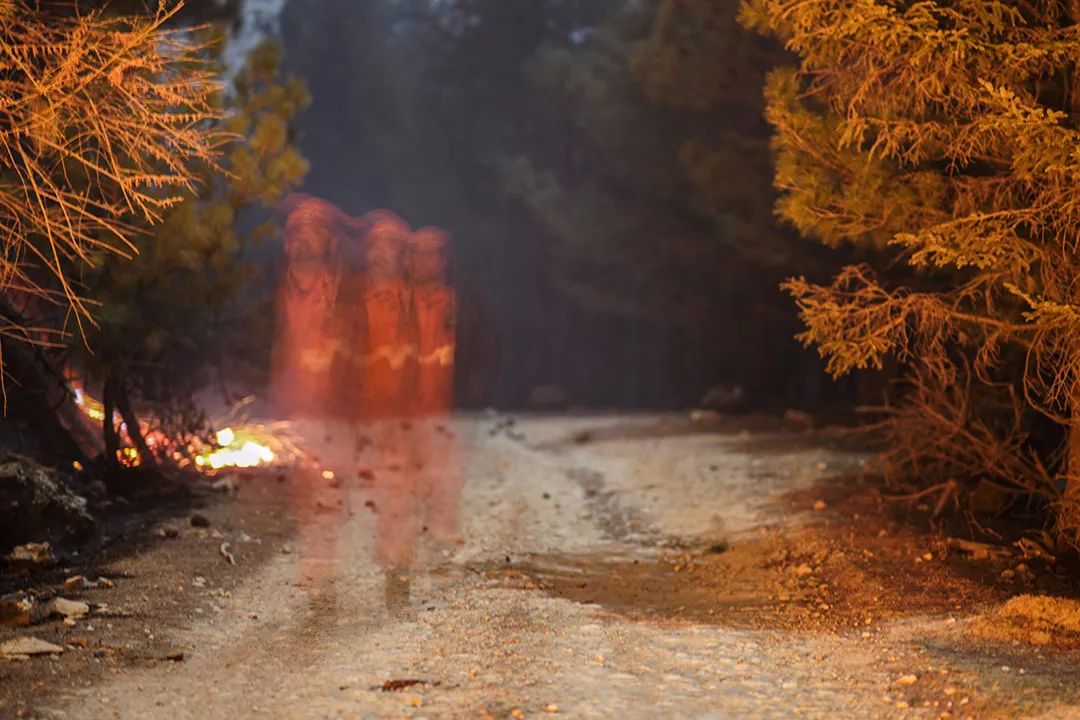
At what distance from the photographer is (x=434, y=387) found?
3108 centimetres

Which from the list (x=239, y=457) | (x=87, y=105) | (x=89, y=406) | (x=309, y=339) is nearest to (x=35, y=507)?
(x=87, y=105)

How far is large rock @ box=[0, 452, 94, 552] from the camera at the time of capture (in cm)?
832

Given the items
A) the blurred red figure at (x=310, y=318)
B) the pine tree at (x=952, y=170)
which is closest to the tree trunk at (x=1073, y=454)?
the pine tree at (x=952, y=170)

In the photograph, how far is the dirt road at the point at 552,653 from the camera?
5.26 meters

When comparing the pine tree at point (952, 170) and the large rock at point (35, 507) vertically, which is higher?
the pine tree at point (952, 170)

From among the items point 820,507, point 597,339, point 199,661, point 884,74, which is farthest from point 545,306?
point 199,661

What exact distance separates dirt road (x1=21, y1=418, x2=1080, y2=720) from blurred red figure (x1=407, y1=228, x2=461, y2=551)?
1802 mm

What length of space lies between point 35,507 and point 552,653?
15.2ft

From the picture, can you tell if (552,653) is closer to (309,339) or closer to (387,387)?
(309,339)

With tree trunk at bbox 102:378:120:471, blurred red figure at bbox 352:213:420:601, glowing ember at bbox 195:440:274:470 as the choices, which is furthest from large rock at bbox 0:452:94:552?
glowing ember at bbox 195:440:274:470

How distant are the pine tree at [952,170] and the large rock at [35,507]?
6.07m

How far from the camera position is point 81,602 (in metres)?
6.98

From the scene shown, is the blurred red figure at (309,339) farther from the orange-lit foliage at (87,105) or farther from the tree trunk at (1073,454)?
the tree trunk at (1073,454)

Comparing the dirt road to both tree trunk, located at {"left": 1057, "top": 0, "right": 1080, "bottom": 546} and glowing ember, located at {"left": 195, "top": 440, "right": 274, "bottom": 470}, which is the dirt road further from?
glowing ember, located at {"left": 195, "top": 440, "right": 274, "bottom": 470}
